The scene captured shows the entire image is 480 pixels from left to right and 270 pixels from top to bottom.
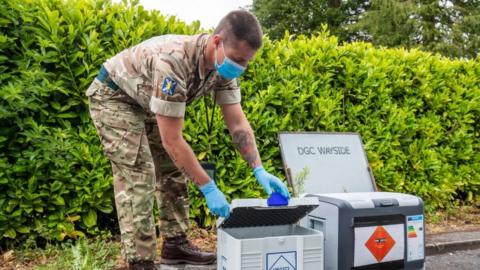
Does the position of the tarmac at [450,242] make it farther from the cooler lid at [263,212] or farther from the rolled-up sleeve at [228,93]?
the rolled-up sleeve at [228,93]

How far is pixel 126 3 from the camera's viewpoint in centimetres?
337

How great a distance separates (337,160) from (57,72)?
246cm

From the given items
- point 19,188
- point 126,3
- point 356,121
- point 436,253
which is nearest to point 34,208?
point 19,188

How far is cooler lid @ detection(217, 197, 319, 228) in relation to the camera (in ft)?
7.02

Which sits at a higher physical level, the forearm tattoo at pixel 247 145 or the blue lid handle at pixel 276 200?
the forearm tattoo at pixel 247 145

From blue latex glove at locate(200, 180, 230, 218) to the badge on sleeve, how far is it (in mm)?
521

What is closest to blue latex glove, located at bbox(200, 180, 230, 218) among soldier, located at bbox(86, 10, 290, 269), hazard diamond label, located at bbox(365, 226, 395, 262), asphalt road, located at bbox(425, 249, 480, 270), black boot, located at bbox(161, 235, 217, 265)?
soldier, located at bbox(86, 10, 290, 269)

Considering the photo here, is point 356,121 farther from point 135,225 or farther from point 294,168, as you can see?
point 135,225

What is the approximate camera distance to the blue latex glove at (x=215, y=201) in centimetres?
216

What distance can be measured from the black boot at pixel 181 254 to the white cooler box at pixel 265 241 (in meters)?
0.58

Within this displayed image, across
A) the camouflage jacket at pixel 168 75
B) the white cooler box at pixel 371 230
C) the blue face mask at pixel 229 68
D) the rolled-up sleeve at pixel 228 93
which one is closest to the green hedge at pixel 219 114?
the camouflage jacket at pixel 168 75

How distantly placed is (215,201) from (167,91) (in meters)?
0.61

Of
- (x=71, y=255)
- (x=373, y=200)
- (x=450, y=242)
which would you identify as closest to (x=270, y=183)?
(x=373, y=200)

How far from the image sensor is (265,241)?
2182 mm
